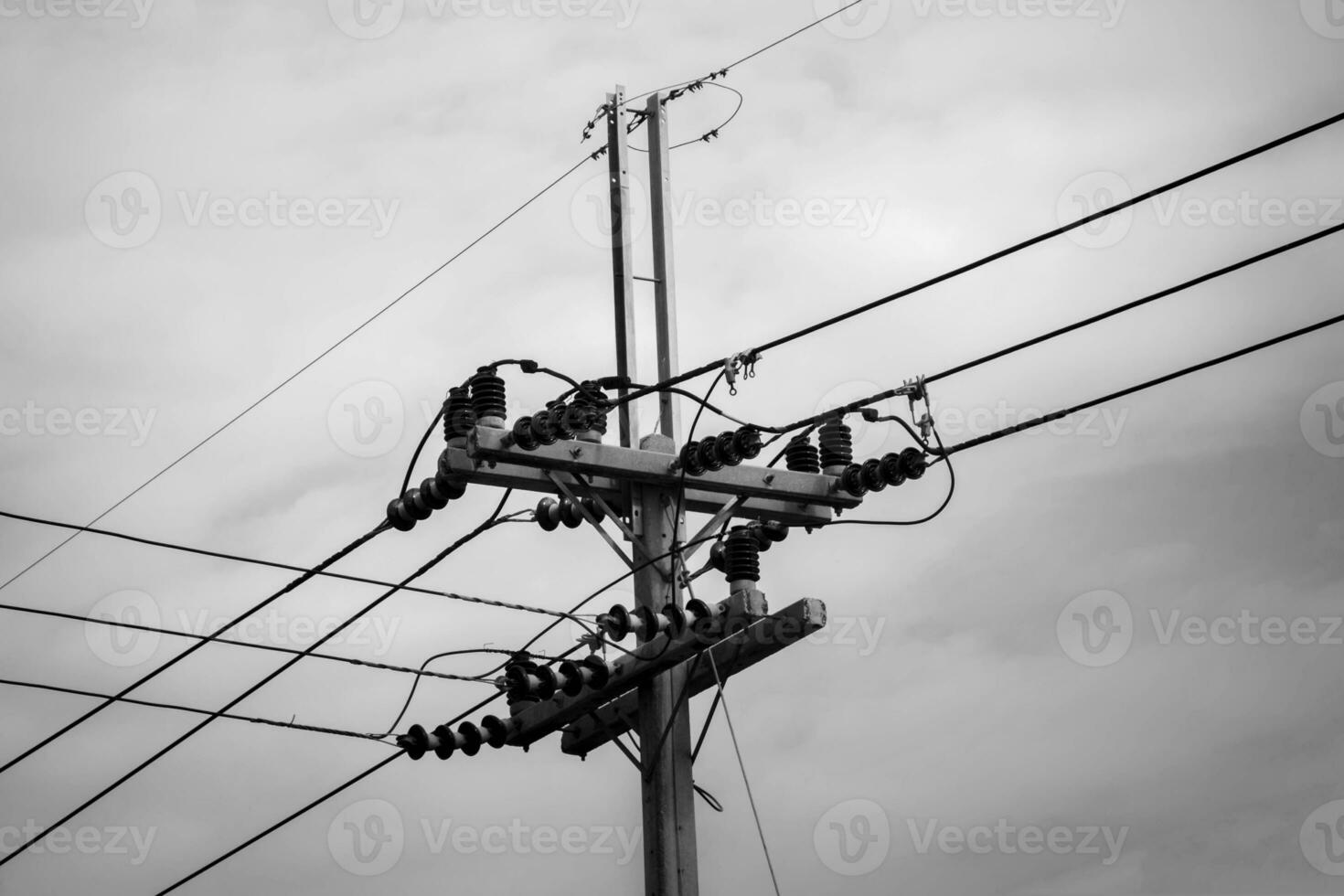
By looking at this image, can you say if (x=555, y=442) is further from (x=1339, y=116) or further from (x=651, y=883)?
(x=1339, y=116)

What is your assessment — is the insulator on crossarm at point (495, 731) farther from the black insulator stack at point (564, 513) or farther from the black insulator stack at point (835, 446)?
the black insulator stack at point (835, 446)

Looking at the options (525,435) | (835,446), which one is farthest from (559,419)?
(835,446)

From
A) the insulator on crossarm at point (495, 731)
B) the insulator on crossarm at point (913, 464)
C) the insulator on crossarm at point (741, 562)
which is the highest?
the insulator on crossarm at point (913, 464)

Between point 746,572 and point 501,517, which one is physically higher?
point 501,517

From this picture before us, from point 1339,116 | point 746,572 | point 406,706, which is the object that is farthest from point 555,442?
point 1339,116

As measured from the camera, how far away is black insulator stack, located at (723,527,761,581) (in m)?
12.2

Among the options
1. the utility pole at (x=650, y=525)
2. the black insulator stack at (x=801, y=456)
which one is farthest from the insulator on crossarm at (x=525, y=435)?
the black insulator stack at (x=801, y=456)

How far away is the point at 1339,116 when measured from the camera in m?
9.88

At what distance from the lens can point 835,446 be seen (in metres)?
13.3

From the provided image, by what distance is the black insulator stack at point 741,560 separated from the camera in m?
12.2

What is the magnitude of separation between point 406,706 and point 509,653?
1.10 metres

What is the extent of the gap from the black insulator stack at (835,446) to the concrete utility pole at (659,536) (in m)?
1.04

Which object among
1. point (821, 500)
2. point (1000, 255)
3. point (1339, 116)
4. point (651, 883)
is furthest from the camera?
point (821, 500)

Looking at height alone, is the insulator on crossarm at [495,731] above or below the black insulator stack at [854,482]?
below
